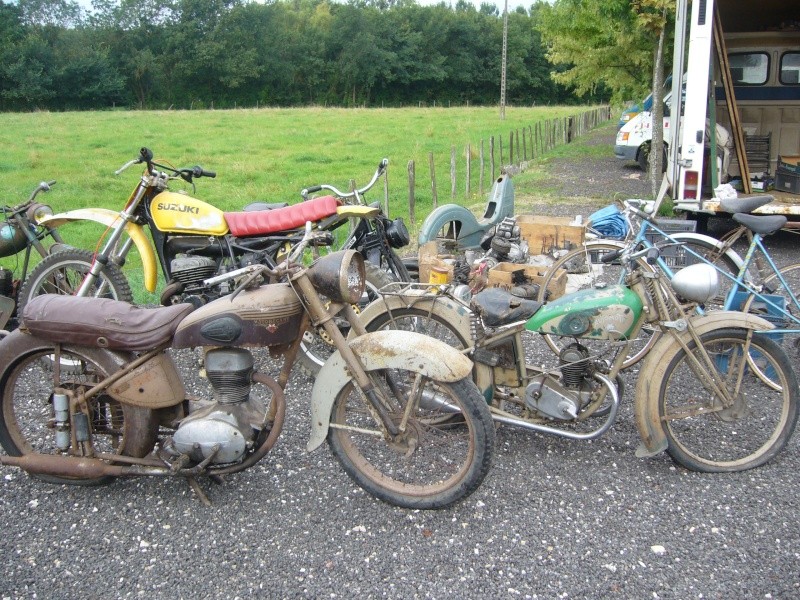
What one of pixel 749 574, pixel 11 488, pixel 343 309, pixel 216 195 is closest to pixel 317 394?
pixel 343 309

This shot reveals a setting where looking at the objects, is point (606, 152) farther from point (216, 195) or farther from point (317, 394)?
point (317, 394)

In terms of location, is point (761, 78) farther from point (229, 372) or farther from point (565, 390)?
point (229, 372)

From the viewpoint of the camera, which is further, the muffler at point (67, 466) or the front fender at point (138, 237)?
the front fender at point (138, 237)

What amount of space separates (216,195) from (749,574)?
12.6 meters

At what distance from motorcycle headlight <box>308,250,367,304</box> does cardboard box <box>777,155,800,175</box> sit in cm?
722

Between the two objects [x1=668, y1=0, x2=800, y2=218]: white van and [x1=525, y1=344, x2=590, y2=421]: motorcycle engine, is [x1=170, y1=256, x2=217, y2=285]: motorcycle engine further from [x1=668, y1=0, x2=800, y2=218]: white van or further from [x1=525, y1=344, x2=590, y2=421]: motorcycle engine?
[x1=668, y1=0, x2=800, y2=218]: white van

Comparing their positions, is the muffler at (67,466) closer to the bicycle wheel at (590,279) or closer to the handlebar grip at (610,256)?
the bicycle wheel at (590,279)

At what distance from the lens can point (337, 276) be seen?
3020 mm

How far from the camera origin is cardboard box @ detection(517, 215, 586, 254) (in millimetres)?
7191

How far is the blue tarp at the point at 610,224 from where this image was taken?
806cm

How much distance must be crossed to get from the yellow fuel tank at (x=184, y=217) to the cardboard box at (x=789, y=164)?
22.5ft

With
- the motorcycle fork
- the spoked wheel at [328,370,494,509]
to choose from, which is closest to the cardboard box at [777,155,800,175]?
the spoked wheel at [328,370,494,509]

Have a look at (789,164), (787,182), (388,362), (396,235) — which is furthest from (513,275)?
(789,164)

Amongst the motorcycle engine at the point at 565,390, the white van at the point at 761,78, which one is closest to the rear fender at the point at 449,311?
the motorcycle engine at the point at 565,390
